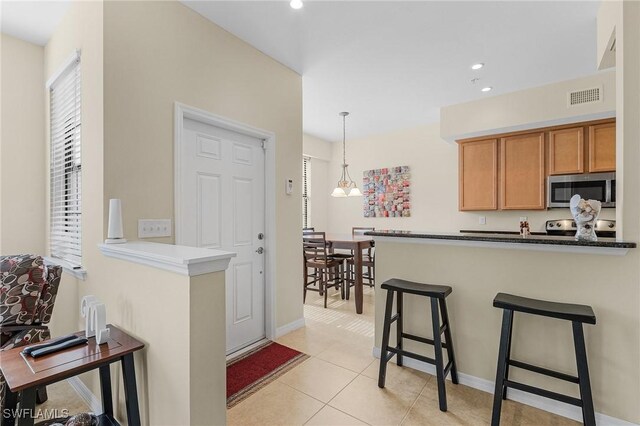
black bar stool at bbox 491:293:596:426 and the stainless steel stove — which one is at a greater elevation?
the stainless steel stove

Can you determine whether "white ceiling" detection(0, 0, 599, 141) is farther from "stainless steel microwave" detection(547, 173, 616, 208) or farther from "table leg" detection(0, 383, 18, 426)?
"table leg" detection(0, 383, 18, 426)

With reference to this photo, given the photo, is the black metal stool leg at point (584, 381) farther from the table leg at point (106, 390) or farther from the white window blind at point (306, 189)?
the white window blind at point (306, 189)

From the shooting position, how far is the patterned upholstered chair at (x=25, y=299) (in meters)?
1.92

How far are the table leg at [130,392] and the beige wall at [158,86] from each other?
870mm

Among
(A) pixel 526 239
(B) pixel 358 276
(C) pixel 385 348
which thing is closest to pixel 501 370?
(C) pixel 385 348

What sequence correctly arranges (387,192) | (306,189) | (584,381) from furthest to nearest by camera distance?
(306,189)
(387,192)
(584,381)

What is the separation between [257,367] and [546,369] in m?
2.04

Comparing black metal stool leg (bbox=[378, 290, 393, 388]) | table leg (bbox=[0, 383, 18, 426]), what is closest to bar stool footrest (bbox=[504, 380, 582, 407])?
black metal stool leg (bbox=[378, 290, 393, 388])

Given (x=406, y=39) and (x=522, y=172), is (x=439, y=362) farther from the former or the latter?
(x=522, y=172)

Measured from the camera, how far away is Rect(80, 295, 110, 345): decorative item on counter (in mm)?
1484

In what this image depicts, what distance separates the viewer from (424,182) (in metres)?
5.26

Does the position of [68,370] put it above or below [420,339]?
above

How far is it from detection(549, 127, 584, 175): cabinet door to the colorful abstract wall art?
2.10m

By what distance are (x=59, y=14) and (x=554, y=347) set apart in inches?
171
